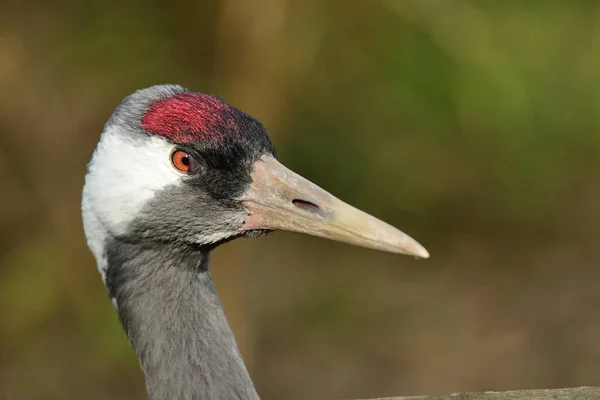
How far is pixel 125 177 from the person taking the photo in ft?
8.13

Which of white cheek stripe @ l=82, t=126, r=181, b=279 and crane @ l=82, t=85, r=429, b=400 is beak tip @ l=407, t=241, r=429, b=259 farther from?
white cheek stripe @ l=82, t=126, r=181, b=279

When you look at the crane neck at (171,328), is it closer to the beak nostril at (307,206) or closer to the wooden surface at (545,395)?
the beak nostril at (307,206)

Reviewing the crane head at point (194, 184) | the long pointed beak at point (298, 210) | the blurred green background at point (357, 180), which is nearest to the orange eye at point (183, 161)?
the crane head at point (194, 184)

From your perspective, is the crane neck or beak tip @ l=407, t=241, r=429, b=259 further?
the crane neck

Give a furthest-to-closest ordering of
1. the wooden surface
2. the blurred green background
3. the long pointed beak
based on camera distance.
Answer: the blurred green background, the long pointed beak, the wooden surface

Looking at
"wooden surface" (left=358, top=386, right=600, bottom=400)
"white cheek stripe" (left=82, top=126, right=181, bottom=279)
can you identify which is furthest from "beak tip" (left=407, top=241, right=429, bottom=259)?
"white cheek stripe" (left=82, top=126, right=181, bottom=279)

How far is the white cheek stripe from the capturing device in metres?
2.46

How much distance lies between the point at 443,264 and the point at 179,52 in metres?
2.79

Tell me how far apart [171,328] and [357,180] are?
3.68m

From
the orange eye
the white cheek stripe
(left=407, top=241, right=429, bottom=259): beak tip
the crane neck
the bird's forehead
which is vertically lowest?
the crane neck

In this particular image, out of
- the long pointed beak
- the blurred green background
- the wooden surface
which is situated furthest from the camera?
the blurred green background

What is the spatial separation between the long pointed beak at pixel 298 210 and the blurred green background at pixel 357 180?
2244 mm

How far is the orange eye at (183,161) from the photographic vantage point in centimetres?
247

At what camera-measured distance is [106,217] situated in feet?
8.16
